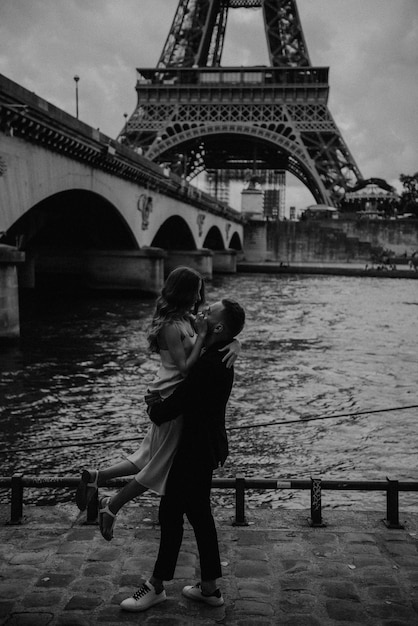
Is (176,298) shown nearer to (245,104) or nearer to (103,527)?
(103,527)

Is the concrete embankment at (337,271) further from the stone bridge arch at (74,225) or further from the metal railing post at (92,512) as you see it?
the metal railing post at (92,512)

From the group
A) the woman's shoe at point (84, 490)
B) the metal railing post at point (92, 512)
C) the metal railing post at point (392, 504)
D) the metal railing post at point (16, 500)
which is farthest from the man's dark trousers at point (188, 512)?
the metal railing post at point (392, 504)

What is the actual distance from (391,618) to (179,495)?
4.40 ft

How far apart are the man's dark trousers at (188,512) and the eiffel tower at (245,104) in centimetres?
6383

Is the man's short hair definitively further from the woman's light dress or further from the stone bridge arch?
the stone bridge arch

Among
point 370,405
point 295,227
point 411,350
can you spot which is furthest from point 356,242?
point 370,405

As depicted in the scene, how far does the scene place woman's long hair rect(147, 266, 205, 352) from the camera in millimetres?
3953

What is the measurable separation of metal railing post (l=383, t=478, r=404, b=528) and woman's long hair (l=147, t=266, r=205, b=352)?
7.30 ft

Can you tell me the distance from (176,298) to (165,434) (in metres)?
0.81

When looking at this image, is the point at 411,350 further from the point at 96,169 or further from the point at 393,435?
the point at 96,169

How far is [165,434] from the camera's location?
13.0 ft

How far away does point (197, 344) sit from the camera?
12.7ft

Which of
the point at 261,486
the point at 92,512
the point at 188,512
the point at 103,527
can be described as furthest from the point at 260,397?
the point at 188,512

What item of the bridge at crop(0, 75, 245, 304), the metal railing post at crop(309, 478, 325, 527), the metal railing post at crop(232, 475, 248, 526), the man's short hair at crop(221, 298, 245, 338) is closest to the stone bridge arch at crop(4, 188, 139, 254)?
the bridge at crop(0, 75, 245, 304)
